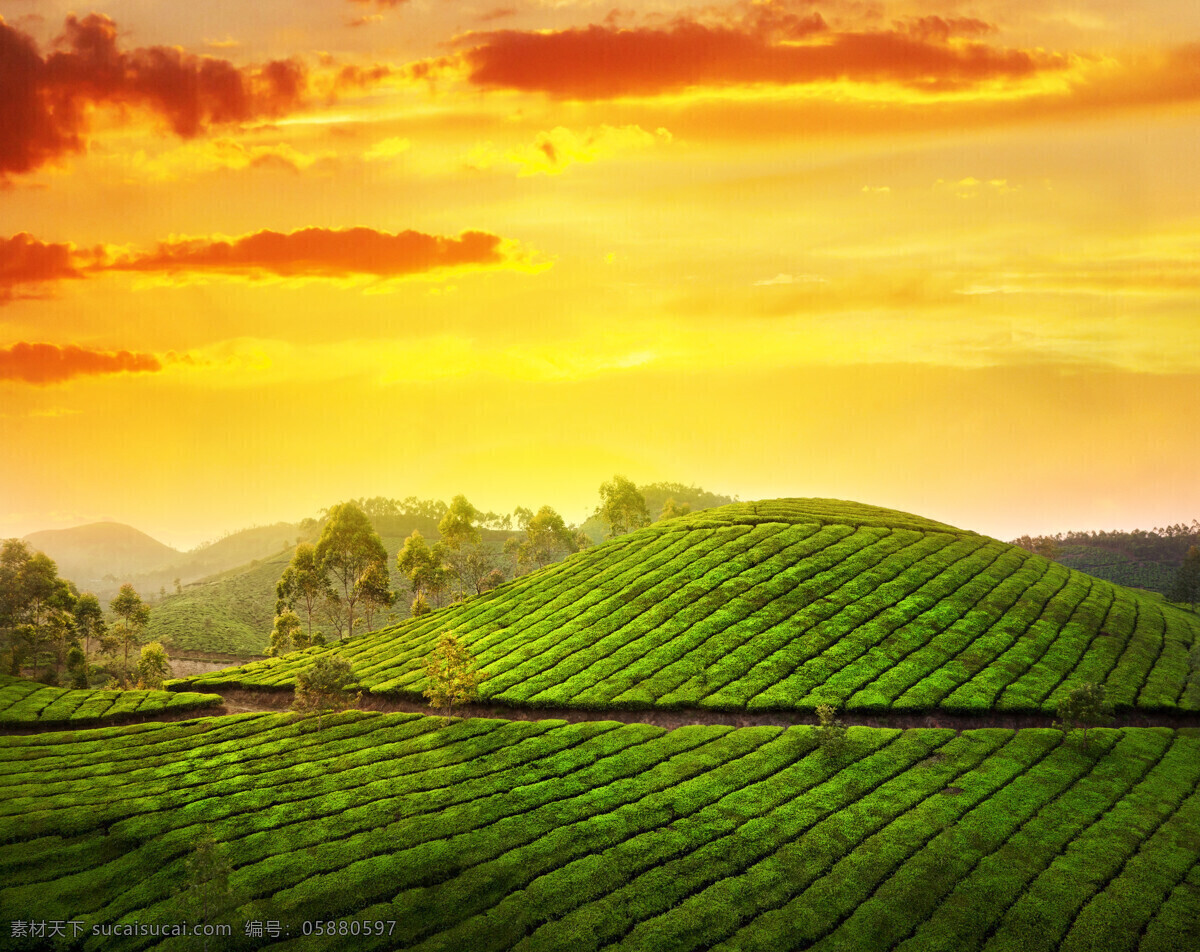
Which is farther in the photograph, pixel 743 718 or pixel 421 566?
pixel 421 566

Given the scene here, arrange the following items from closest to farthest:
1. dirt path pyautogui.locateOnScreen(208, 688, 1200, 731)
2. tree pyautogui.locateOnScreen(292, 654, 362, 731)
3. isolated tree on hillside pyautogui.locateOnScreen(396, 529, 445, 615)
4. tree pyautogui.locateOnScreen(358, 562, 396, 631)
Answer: dirt path pyautogui.locateOnScreen(208, 688, 1200, 731)
tree pyautogui.locateOnScreen(292, 654, 362, 731)
tree pyautogui.locateOnScreen(358, 562, 396, 631)
isolated tree on hillside pyautogui.locateOnScreen(396, 529, 445, 615)

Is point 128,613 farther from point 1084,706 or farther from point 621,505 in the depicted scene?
point 1084,706

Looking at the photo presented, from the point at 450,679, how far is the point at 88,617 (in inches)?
2443

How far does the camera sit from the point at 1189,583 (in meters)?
100

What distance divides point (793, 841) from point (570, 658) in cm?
3009

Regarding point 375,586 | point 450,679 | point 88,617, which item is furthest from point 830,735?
point 88,617

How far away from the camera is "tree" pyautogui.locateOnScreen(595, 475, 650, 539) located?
139 meters

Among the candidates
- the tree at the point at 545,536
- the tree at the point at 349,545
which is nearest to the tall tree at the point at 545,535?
the tree at the point at 545,536

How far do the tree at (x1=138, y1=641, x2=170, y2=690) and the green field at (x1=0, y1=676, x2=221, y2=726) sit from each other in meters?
12.8

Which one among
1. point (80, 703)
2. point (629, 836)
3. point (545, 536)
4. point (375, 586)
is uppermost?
point (545, 536)

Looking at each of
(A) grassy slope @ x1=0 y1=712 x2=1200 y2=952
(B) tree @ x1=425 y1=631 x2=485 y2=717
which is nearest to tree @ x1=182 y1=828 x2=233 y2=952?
(A) grassy slope @ x1=0 y1=712 x2=1200 y2=952

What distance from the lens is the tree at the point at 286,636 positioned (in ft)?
329

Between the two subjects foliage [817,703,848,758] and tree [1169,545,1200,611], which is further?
tree [1169,545,1200,611]

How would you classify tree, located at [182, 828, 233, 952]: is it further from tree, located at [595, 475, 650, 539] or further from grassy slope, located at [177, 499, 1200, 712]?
tree, located at [595, 475, 650, 539]
